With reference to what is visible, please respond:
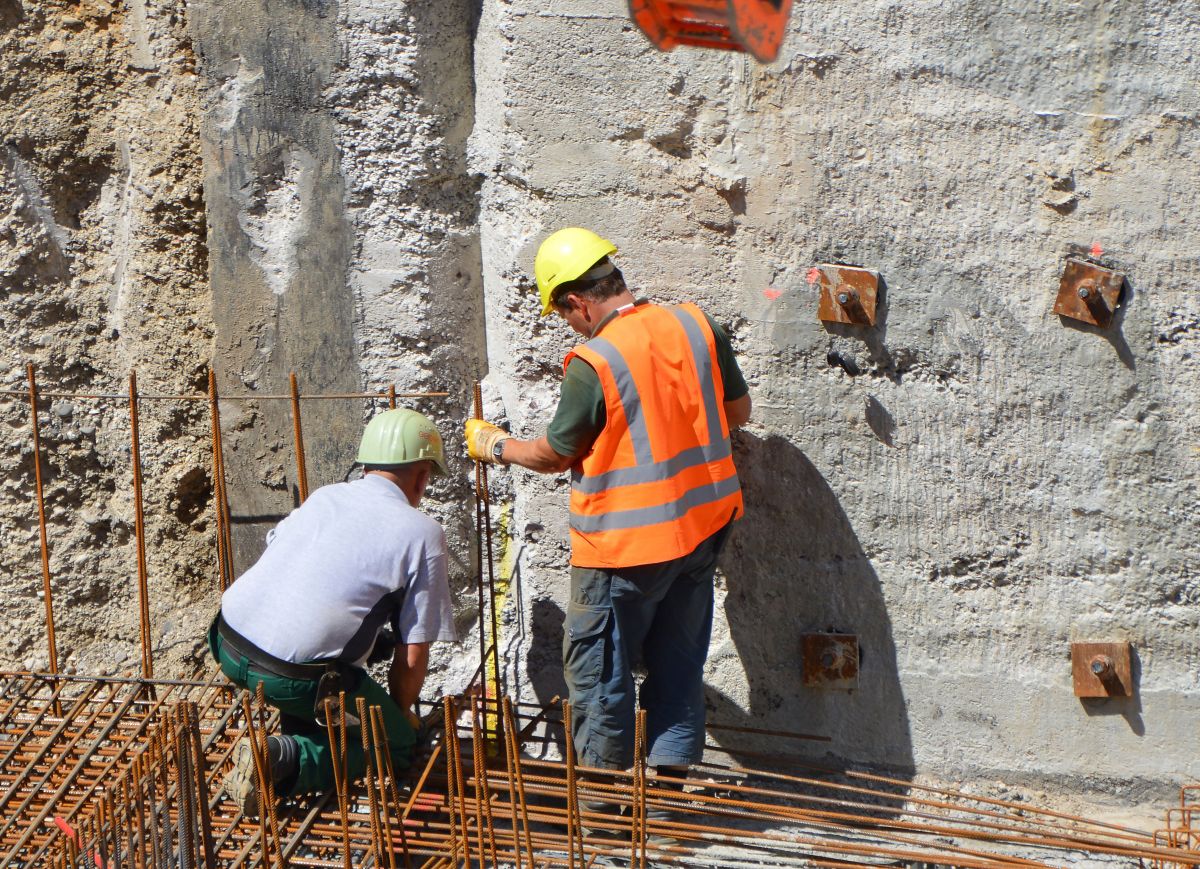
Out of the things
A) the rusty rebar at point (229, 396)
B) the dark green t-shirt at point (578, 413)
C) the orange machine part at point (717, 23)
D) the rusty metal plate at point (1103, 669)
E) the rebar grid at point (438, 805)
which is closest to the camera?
the orange machine part at point (717, 23)

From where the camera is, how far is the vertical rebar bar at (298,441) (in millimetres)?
3949

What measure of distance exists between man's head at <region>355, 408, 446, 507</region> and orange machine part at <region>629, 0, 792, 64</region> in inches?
63.4

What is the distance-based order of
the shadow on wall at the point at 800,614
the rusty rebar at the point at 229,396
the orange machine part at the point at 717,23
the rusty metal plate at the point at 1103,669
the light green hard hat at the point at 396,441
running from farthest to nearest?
1. the rusty rebar at the point at 229,396
2. the shadow on wall at the point at 800,614
3. the rusty metal plate at the point at 1103,669
4. the light green hard hat at the point at 396,441
5. the orange machine part at the point at 717,23

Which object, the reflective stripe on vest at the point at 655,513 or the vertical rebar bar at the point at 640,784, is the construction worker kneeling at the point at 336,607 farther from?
the vertical rebar bar at the point at 640,784

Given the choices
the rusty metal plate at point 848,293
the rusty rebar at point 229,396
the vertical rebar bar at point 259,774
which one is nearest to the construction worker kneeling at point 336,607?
the vertical rebar bar at point 259,774

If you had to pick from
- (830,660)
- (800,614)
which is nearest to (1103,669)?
(830,660)

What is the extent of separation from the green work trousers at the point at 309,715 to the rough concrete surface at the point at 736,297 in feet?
2.46

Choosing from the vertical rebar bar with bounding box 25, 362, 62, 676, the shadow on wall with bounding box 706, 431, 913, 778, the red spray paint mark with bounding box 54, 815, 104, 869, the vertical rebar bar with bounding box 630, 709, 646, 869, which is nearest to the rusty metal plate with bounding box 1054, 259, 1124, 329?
the shadow on wall with bounding box 706, 431, 913, 778

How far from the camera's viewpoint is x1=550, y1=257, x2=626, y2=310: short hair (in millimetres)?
3508

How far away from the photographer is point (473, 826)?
11.2 ft

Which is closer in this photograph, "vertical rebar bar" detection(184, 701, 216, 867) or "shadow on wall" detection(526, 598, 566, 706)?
"vertical rebar bar" detection(184, 701, 216, 867)

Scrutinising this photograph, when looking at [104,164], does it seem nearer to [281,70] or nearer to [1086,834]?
[281,70]

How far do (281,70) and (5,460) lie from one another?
1.68 m

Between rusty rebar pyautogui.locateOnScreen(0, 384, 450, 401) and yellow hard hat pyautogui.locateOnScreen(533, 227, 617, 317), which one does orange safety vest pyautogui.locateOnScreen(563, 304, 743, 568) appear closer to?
yellow hard hat pyautogui.locateOnScreen(533, 227, 617, 317)
